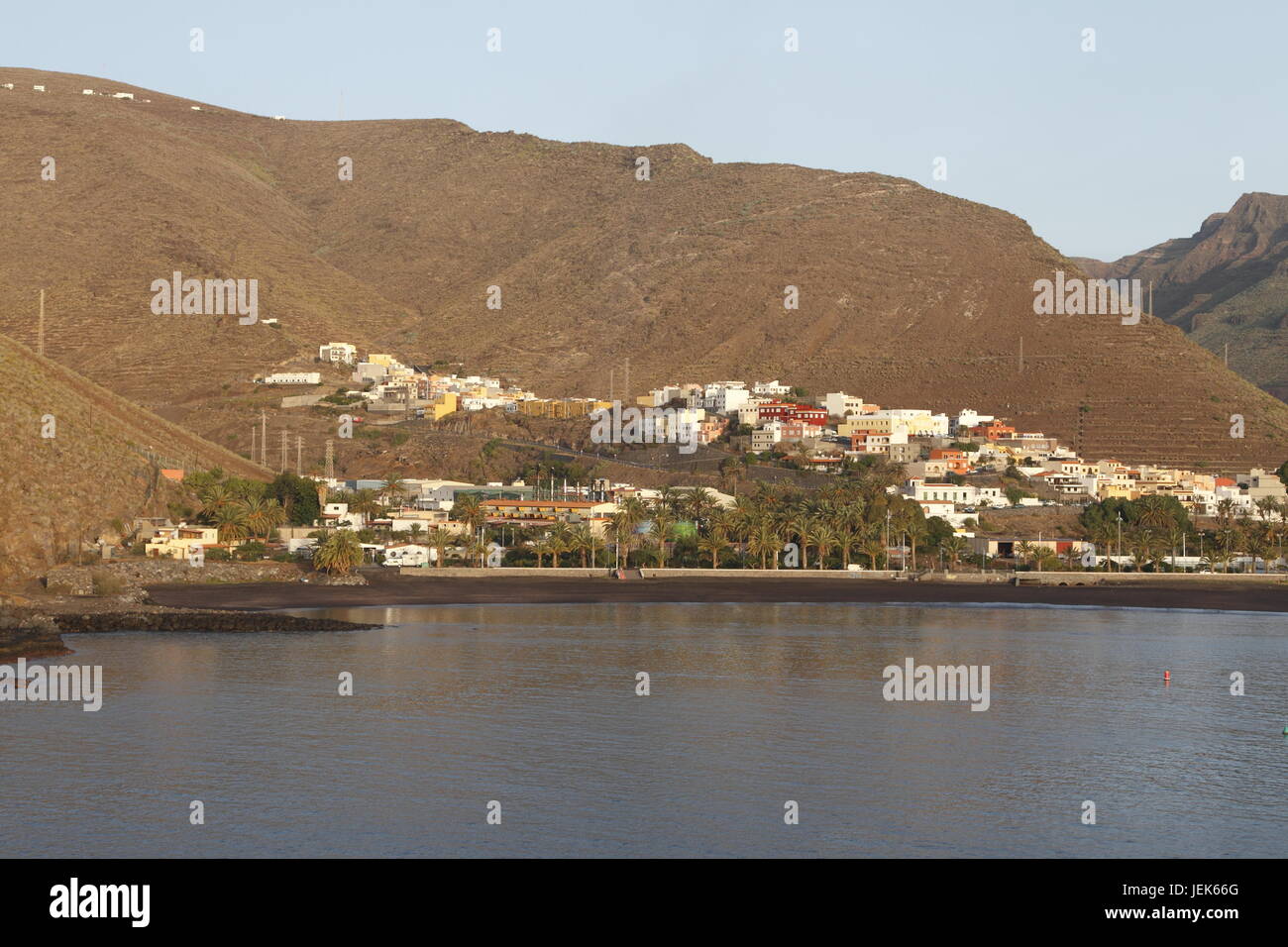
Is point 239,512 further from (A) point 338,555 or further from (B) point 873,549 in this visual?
(B) point 873,549

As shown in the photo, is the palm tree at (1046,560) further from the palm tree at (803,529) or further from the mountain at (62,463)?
the mountain at (62,463)

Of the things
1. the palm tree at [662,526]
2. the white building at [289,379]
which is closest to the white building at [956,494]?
the palm tree at [662,526]

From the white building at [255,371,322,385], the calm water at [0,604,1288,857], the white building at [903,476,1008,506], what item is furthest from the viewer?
the white building at [255,371,322,385]

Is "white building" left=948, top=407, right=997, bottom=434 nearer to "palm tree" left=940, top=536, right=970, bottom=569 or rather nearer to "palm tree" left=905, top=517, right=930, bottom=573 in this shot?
"palm tree" left=940, top=536, right=970, bottom=569

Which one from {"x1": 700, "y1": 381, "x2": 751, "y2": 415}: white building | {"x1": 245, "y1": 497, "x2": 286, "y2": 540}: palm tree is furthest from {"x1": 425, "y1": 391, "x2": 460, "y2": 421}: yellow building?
{"x1": 245, "y1": 497, "x2": 286, "y2": 540}: palm tree

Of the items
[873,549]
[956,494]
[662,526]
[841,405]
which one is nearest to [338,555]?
[662,526]
